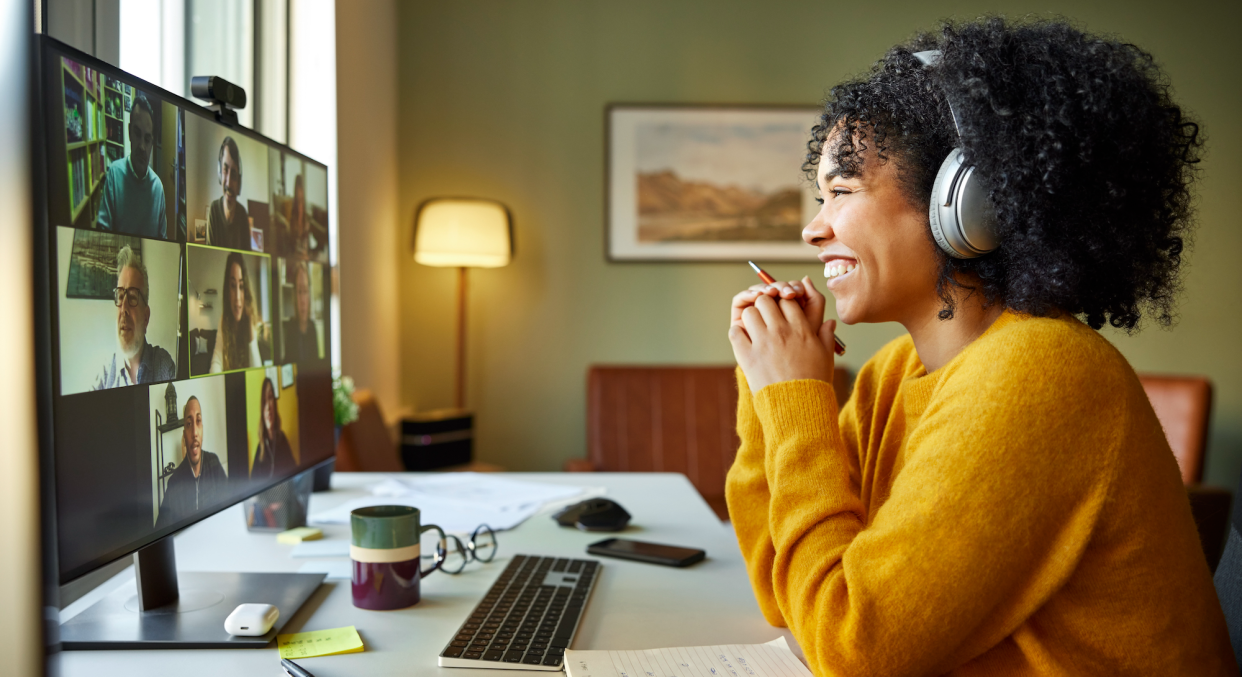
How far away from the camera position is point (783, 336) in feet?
3.26

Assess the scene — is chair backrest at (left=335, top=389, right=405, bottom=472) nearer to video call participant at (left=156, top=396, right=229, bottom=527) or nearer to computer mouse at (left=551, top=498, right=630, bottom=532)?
computer mouse at (left=551, top=498, right=630, bottom=532)

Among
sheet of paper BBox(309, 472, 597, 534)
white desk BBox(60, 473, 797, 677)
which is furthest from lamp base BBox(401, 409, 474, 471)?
white desk BBox(60, 473, 797, 677)

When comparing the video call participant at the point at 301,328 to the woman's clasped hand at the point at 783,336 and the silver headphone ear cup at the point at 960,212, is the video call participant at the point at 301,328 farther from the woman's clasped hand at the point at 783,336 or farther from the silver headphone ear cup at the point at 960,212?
the silver headphone ear cup at the point at 960,212

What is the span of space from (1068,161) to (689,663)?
1.99ft

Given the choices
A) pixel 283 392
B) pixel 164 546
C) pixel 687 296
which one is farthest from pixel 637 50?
pixel 164 546

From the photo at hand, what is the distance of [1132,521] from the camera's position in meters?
0.73

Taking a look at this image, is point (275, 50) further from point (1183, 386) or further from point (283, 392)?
point (1183, 386)

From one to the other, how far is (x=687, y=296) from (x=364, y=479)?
2.07 m

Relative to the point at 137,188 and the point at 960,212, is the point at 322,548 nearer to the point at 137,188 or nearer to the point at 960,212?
the point at 137,188

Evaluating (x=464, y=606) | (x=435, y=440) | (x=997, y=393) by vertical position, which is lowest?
(x=435, y=440)

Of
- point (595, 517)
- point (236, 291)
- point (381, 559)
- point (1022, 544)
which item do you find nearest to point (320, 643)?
Answer: point (381, 559)

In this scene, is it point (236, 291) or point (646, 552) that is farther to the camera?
point (646, 552)

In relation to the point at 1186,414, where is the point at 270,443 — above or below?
above

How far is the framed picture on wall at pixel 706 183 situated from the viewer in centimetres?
354
